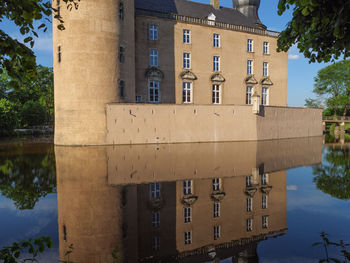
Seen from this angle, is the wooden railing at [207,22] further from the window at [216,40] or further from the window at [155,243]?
the window at [155,243]

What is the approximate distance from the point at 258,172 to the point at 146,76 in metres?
17.0

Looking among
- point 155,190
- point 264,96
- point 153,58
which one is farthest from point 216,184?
point 264,96

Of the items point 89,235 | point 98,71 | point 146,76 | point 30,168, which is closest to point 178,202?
point 89,235

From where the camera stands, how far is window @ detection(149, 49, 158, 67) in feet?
80.3

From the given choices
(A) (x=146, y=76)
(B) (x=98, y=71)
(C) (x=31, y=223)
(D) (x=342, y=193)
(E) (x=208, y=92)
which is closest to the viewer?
(C) (x=31, y=223)

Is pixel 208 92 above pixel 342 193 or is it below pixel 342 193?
above

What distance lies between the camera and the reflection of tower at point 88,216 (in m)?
4.31

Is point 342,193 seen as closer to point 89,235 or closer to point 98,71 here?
point 89,235

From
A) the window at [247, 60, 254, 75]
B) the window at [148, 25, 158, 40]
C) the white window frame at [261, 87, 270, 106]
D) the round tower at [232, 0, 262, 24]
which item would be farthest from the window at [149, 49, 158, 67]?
the round tower at [232, 0, 262, 24]

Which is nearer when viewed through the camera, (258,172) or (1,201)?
(1,201)

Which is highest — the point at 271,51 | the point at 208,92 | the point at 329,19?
the point at 271,51

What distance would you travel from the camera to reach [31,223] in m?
5.41

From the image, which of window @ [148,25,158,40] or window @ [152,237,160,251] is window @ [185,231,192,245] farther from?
window @ [148,25,158,40]

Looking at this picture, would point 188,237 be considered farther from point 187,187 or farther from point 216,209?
point 187,187
